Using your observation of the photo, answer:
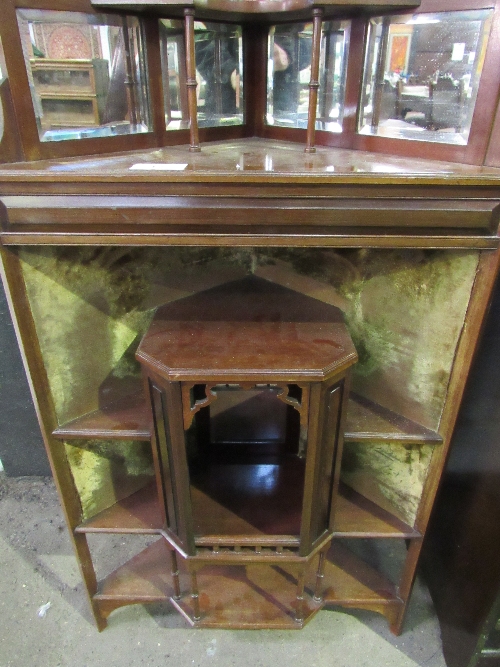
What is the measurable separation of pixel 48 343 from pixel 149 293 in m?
0.31

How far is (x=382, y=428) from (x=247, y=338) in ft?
1.45

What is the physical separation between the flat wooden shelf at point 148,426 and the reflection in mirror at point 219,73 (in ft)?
2.58

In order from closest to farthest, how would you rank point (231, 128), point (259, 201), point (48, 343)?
point (259, 201) → point (48, 343) → point (231, 128)

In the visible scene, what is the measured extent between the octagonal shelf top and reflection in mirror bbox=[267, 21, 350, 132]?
1.50 feet

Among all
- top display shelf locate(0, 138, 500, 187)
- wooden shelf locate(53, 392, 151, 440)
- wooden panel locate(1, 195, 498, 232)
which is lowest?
wooden shelf locate(53, 392, 151, 440)

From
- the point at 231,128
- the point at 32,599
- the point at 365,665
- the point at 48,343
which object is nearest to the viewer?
the point at 48,343

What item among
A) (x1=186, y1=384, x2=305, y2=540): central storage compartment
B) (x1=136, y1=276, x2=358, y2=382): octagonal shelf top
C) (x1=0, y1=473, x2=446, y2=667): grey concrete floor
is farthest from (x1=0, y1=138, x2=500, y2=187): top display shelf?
(x1=0, y1=473, x2=446, y2=667): grey concrete floor

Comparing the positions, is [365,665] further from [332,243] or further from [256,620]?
[332,243]

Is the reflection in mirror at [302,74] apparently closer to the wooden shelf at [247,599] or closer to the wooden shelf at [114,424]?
the wooden shelf at [114,424]

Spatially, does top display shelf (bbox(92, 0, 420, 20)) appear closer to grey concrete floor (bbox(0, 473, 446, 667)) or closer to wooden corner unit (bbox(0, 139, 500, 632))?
wooden corner unit (bbox(0, 139, 500, 632))

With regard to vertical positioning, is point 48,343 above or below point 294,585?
Answer: above

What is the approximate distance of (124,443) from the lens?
1.48 meters

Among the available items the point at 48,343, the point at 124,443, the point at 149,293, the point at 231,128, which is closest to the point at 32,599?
the point at 124,443

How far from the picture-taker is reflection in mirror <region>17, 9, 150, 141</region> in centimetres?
103
